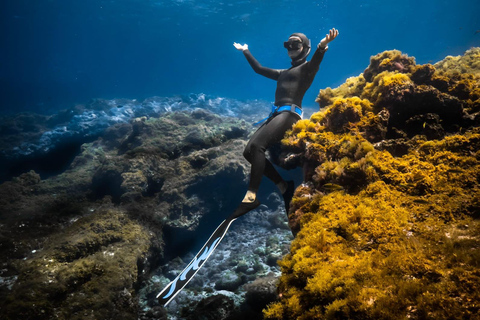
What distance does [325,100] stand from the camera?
19.7 feet

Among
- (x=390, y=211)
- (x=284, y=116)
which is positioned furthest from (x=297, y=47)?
(x=390, y=211)

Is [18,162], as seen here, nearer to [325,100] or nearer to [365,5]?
[325,100]

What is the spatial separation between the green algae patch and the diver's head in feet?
21.0

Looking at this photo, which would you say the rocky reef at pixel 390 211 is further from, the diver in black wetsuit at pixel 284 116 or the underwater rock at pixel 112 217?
the underwater rock at pixel 112 217

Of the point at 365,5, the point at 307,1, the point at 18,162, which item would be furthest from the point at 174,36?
the point at 18,162

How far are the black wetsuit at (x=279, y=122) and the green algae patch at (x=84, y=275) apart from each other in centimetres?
371

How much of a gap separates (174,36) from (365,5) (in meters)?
58.6

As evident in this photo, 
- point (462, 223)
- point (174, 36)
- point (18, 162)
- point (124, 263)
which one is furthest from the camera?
point (174, 36)

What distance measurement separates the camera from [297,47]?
508 cm

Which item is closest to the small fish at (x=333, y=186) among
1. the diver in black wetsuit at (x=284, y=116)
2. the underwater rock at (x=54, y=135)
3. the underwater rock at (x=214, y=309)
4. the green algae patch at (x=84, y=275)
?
the diver in black wetsuit at (x=284, y=116)

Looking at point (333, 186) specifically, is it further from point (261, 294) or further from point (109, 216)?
point (109, 216)

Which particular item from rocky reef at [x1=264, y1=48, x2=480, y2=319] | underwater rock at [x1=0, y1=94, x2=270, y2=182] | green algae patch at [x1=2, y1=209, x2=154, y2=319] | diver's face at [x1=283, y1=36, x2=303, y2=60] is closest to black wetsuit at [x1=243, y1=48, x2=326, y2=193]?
diver's face at [x1=283, y1=36, x2=303, y2=60]

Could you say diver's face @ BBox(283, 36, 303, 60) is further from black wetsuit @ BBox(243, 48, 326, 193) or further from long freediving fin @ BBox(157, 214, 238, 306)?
long freediving fin @ BBox(157, 214, 238, 306)

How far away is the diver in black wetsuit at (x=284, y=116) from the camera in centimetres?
391
